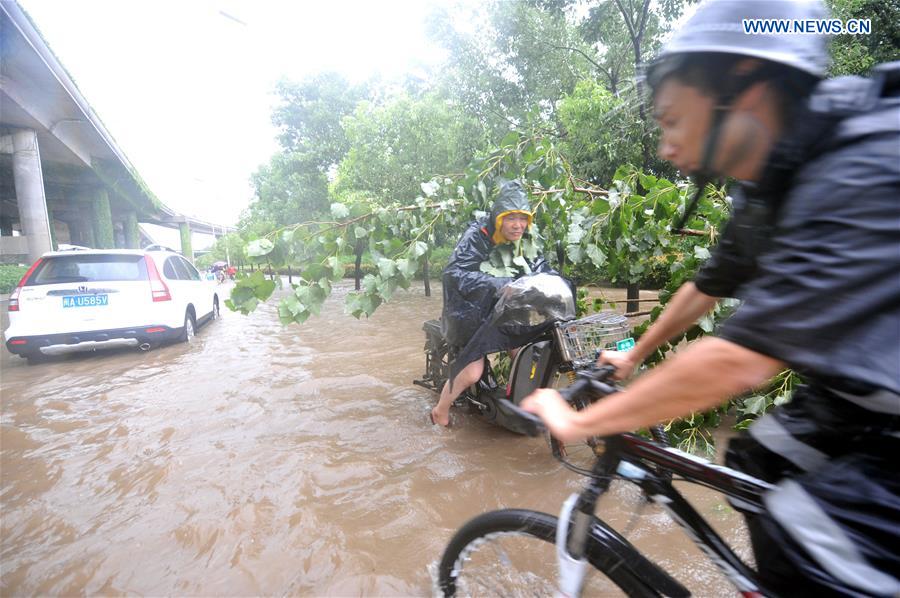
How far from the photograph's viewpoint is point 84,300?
18.9ft

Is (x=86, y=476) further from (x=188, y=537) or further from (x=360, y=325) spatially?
(x=360, y=325)

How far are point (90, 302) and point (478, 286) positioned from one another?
5.64m

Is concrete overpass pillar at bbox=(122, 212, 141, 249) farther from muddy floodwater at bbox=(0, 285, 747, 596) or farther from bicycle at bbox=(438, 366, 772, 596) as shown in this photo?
bicycle at bbox=(438, 366, 772, 596)

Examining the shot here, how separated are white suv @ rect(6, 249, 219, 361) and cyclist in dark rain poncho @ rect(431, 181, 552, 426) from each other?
507cm

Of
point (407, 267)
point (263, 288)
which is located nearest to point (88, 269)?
point (263, 288)

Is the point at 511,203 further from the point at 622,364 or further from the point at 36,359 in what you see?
the point at 36,359

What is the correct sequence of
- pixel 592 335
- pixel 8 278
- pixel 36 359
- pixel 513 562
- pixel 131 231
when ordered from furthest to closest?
pixel 131 231
pixel 8 278
pixel 36 359
pixel 592 335
pixel 513 562

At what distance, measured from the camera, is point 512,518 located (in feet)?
4.82

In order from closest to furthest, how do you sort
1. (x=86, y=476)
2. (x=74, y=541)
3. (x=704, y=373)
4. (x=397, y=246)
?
(x=704, y=373) → (x=74, y=541) → (x=86, y=476) → (x=397, y=246)

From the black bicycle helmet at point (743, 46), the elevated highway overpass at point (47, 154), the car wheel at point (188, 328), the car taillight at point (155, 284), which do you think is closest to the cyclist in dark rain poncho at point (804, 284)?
the black bicycle helmet at point (743, 46)

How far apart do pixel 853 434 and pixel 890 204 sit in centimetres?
58

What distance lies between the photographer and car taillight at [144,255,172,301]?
6.21 m

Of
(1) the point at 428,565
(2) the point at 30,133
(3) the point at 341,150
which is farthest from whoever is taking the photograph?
(3) the point at 341,150

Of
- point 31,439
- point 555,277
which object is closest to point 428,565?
point 555,277
